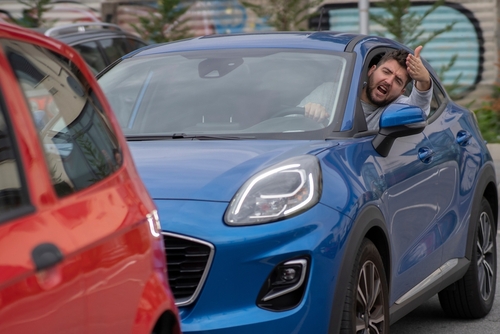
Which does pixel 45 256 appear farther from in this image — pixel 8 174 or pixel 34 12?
pixel 34 12

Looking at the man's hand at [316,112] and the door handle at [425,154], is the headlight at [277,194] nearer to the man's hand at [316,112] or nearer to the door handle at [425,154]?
the man's hand at [316,112]

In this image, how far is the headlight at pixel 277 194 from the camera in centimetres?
384

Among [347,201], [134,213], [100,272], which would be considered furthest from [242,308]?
[100,272]

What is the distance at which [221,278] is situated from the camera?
3744 mm

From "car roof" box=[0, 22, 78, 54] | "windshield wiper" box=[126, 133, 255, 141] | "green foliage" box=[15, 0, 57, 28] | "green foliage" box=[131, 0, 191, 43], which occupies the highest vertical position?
"car roof" box=[0, 22, 78, 54]

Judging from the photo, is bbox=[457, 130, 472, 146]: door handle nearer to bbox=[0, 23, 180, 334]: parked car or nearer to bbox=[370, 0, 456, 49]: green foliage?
bbox=[0, 23, 180, 334]: parked car

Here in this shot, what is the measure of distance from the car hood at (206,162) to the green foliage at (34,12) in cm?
1359

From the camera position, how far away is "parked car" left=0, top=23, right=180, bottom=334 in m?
2.18

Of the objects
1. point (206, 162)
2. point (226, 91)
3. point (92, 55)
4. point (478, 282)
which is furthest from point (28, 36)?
point (92, 55)

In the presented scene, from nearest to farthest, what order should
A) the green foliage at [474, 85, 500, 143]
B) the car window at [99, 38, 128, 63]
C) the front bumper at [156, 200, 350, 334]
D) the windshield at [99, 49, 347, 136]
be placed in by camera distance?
the front bumper at [156, 200, 350, 334] → the windshield at [99, 49, 347, 136] → the car window at [99, 38, 128, 63] → the green foliage at [474, 85, 500, 143]

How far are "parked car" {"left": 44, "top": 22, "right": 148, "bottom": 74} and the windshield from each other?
5.53m

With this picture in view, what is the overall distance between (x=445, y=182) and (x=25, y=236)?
3.48m

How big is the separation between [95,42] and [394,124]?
724 cm

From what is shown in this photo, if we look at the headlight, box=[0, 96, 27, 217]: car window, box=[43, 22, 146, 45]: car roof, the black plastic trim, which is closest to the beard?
the black plastic trim
